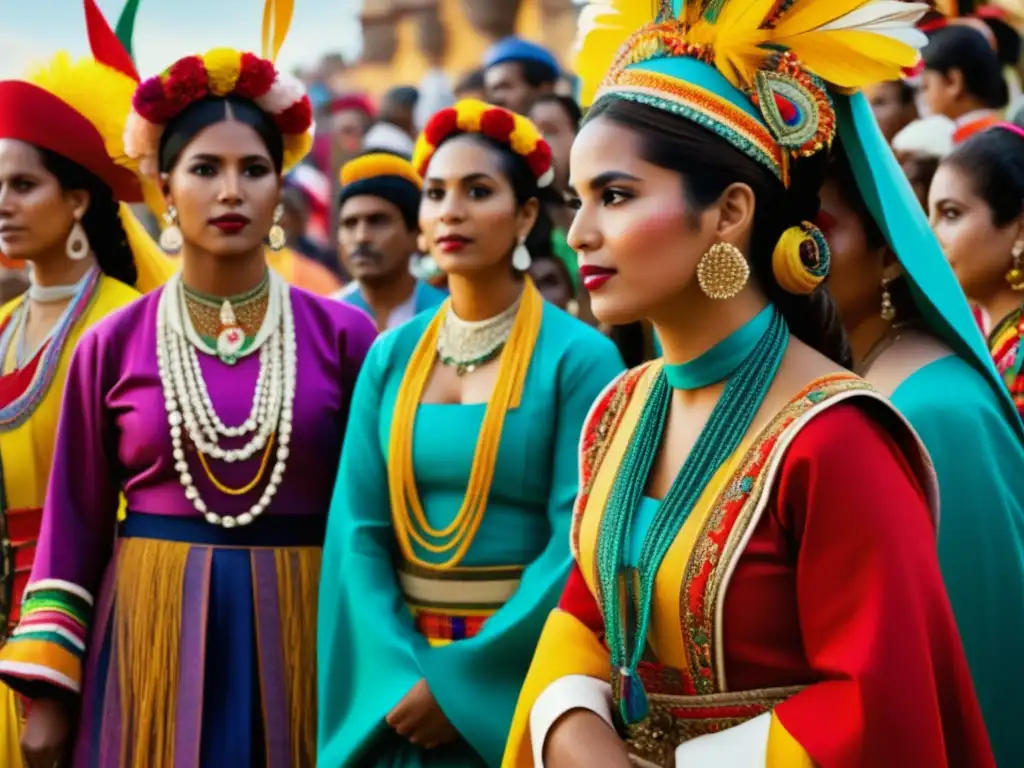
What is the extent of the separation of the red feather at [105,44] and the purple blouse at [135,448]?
957 millimetres

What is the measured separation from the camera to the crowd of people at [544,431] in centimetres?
205

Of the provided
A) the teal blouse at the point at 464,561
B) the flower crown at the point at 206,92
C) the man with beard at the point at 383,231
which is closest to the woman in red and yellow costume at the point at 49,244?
the flower crown at the point at 206,92

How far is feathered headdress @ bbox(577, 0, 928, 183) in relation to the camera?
2180 millimetres

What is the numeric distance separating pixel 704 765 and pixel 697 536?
1.09 ft

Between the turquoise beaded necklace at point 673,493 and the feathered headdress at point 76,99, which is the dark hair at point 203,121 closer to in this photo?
the feathered headdress at point 76,99

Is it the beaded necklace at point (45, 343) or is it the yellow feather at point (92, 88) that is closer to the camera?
the beaded necklace at point (45, 343)

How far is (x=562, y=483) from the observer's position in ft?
11.2

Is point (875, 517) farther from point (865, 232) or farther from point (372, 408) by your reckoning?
point (372, 408)

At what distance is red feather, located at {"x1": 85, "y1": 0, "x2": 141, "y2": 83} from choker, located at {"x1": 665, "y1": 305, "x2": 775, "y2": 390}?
8.53 ft

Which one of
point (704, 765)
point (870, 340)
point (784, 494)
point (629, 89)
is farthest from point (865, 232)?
point (704, 765)

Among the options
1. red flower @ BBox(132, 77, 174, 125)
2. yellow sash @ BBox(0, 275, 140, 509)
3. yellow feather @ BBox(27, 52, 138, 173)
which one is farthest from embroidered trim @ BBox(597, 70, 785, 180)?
yellow feather @ BBox(27, 52, 138, 173)

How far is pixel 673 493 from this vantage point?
7.16 ft

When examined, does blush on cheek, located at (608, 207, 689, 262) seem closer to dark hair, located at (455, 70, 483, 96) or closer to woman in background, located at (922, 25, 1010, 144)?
woman in background, located at (922, 25, 1010, 144)

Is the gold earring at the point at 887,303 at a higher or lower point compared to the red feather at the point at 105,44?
lower
